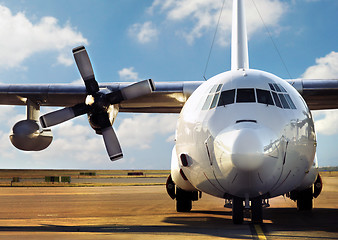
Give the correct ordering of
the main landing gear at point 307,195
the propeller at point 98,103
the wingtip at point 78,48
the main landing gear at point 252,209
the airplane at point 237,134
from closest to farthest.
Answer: the airplane at point 237,134 < the main landing gear at point 252,209 < the propeller at point 98,103 < the wingtip at point 78,48 < the main landing gear at point 307,195

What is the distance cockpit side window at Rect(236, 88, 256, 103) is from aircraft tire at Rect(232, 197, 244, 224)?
194cm

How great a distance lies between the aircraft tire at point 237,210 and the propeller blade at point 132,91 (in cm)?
476

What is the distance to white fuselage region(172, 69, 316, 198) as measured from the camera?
6.89 metres

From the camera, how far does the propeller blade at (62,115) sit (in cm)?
1177

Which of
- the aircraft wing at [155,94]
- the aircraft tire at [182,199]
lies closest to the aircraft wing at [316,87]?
the aircraft wing at [155,94]

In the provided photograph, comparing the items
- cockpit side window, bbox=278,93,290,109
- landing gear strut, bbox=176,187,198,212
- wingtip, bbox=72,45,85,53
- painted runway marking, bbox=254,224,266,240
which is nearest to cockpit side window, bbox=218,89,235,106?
cockpit side window, bbox=278,93,290,109

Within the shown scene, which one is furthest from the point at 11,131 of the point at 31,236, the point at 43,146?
the point at 31,236

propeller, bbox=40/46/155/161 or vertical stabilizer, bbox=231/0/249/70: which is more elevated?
vertical stabilizer, bbox=231/0/249/70

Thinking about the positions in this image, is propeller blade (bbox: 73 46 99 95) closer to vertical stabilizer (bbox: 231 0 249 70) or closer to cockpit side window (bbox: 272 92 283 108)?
vertical stabilizer (bbox: 231 0 249 70)

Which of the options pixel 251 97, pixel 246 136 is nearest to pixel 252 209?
pixel 246 136

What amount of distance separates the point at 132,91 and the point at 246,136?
5.60 meters

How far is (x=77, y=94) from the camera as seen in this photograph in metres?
14.5

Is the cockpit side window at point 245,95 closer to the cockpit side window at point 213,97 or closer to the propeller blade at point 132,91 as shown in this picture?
the cockpit side window at point 213,97

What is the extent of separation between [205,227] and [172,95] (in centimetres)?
628
